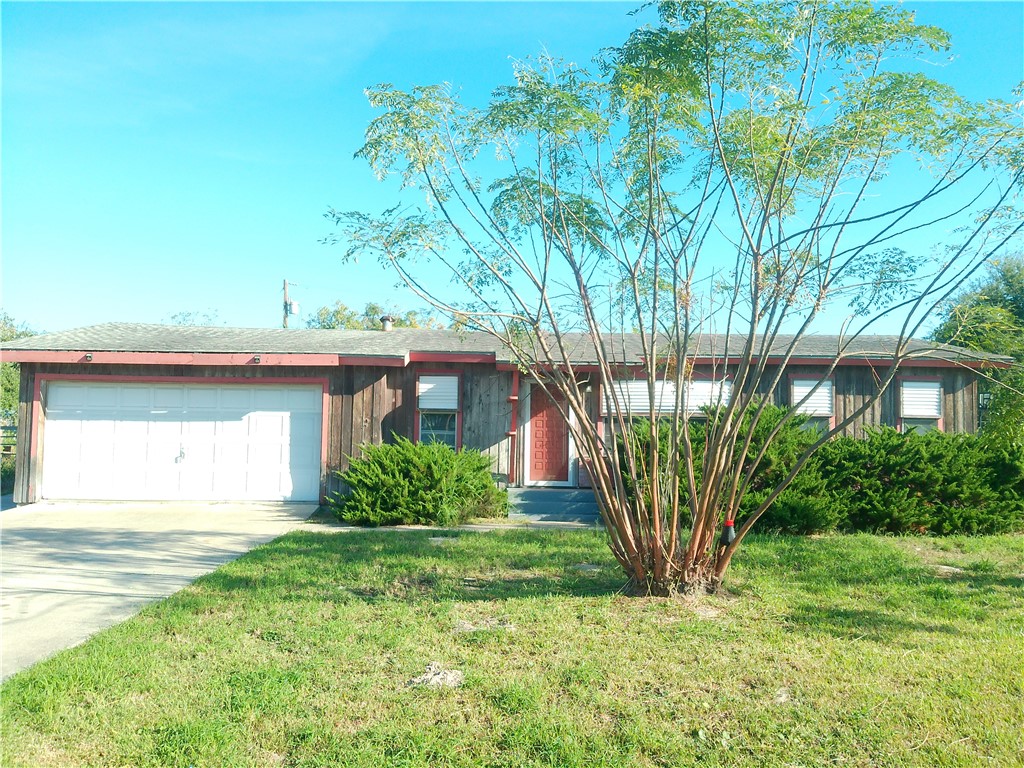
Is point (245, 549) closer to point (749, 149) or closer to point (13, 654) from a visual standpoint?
point (13, 654)

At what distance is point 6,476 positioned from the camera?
1588cm

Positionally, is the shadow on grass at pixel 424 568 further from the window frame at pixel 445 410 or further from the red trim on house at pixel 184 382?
the window frame at pixel 445 410

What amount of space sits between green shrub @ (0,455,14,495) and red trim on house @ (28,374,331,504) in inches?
132

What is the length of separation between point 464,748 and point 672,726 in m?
1.08

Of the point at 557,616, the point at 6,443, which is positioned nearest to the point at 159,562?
the point at 557,616

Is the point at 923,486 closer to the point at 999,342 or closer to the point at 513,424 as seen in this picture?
the point at 999,342

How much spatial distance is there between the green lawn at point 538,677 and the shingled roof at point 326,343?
5.81m

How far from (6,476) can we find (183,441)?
624 cm

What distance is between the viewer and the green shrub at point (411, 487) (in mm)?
10656

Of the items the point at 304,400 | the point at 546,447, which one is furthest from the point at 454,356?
the point at 304,400

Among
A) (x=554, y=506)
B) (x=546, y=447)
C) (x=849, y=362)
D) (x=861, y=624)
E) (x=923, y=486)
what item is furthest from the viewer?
(x=546, y=447)

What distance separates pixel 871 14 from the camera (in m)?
5.90

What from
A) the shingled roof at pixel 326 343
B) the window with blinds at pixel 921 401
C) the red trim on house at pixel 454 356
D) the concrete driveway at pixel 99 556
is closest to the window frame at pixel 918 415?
the window with blinds at pixel 921 401

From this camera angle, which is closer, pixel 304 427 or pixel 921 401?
pixel 304 427
